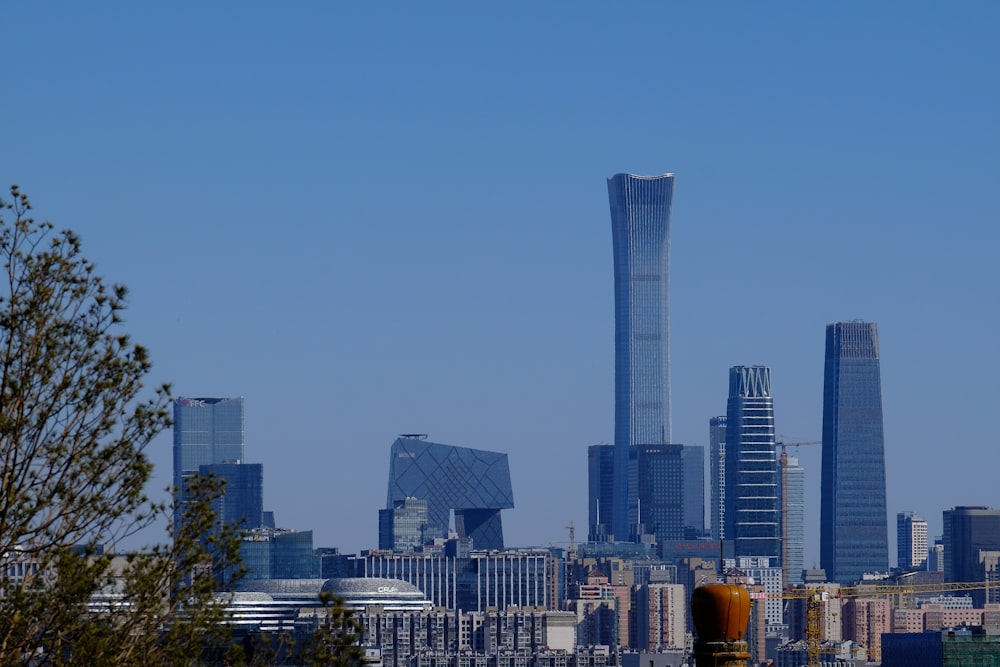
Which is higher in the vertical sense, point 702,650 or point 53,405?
point 53,405

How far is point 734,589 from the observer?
16625 millimetres

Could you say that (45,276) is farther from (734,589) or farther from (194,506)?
(734,589)

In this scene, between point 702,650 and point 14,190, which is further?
point 14,190

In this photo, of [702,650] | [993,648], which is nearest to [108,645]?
[702,650]

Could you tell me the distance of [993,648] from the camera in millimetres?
151375

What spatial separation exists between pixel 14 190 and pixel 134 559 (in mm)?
3187

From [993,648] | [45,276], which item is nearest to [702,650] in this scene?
[45,276]

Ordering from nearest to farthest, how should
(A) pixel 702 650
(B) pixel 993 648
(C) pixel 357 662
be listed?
(A) pixel 702 650 → (C) pixel 357 662 → (B) pixel 993 648

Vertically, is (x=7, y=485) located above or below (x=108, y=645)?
above

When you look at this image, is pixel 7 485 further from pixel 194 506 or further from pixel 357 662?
pixel 357 662

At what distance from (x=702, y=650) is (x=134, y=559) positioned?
5984 mm

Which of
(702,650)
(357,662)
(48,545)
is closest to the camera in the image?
(702,650)

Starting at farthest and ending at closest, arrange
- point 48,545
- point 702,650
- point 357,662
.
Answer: point 357,662, point 48,545, point 702,650

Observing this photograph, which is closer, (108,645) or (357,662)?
(108,645)
